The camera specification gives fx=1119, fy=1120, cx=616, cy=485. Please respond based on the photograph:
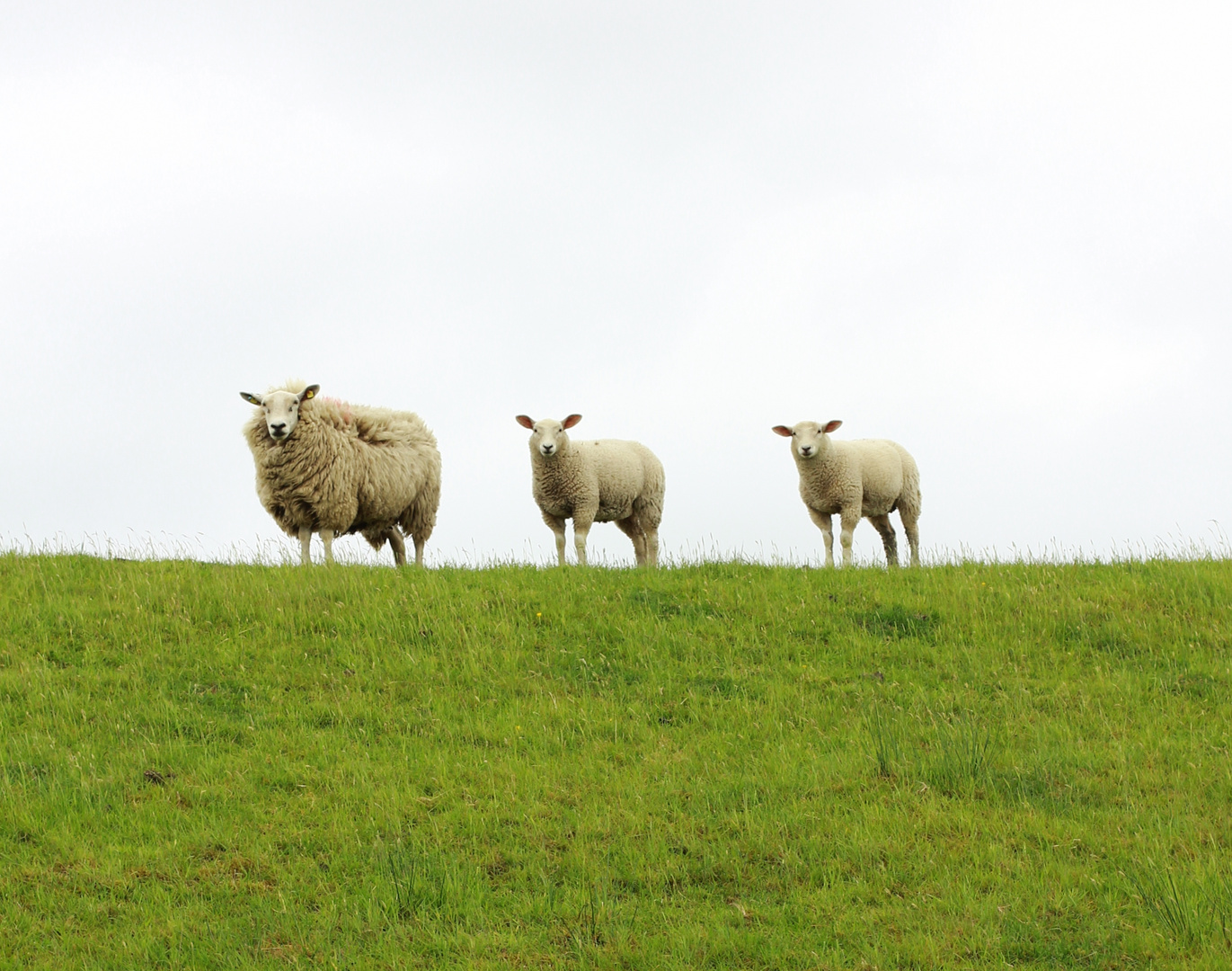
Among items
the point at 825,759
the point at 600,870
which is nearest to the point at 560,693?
the point at 825,759

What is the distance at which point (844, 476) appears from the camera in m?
18.7

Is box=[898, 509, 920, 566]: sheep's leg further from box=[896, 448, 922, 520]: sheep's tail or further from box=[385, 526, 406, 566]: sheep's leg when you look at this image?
box=[385, 526, 406, 566]: sheep's leg

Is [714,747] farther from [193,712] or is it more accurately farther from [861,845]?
[193,712]

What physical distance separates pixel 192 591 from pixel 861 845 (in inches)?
323

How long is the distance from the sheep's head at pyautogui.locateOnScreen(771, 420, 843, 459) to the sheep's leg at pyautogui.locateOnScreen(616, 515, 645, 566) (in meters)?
3.20

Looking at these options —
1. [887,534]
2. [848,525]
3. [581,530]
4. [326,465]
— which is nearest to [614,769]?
[326,465]

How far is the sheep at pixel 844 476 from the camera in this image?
1852 centimetres

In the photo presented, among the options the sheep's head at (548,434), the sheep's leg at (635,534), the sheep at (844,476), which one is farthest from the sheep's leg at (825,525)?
the sheep's head at (548,434)

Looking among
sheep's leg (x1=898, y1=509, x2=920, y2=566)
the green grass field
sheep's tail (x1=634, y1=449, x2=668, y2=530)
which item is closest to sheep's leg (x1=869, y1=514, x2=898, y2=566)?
sheep's leg (x1=898, y1=509, x2=920, y2=566)

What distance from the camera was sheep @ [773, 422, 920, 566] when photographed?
1852cm

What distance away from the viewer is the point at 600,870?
6.83 meters

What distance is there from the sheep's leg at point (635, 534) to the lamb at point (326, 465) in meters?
4.17

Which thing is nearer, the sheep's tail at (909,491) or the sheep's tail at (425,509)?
the sheep's tail at (425,509)

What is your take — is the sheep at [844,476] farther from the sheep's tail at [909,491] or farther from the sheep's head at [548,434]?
the sheep's head at [548,434]
